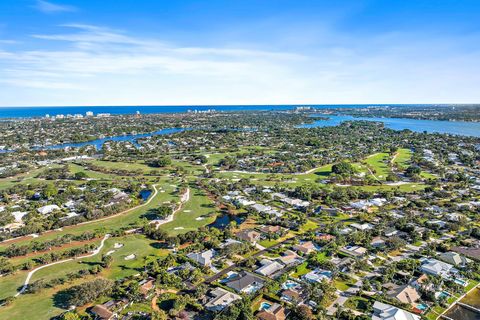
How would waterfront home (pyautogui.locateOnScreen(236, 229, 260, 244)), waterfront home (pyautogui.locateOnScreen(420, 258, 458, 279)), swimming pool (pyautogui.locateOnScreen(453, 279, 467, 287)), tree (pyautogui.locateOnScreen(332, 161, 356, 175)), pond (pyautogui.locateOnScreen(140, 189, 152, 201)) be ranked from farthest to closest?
tree (pyautogui.locateOnScreen(332, 161, 356, 175)), pond (pyautogui.locateOnScreen(140, 189, 152, 201)), waterfront home (pyautogui.locateOnScreen(236, 229, 260, 244)), waterfront home (pyautogui.locateOnScreen(420, 258, 458, 279)), swimming pool (pyautogui.locateOnScreen(453, 279, 467, 287))

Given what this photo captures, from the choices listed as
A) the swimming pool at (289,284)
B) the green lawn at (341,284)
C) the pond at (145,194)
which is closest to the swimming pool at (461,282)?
the green lawn at (341,284)

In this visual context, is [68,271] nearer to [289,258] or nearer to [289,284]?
[289,284]

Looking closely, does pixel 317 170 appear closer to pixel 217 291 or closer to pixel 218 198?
pixel 218 198

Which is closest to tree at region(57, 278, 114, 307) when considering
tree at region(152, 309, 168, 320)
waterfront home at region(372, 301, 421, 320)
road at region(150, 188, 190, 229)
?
tree at region(152, 309, 168, 320)

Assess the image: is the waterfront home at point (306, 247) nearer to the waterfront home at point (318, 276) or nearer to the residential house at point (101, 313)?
the waterfront home at point (318, 276)

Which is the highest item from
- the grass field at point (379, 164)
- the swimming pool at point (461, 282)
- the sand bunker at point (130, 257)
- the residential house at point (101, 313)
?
the grass field at point (379, 164)

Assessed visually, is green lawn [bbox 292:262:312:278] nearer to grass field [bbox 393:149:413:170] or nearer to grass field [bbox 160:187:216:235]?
grass field [bbox 160:187:216:235]

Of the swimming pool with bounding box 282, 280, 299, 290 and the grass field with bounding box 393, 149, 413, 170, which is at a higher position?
the grass field with bounding box 393, 149, 413, 170
